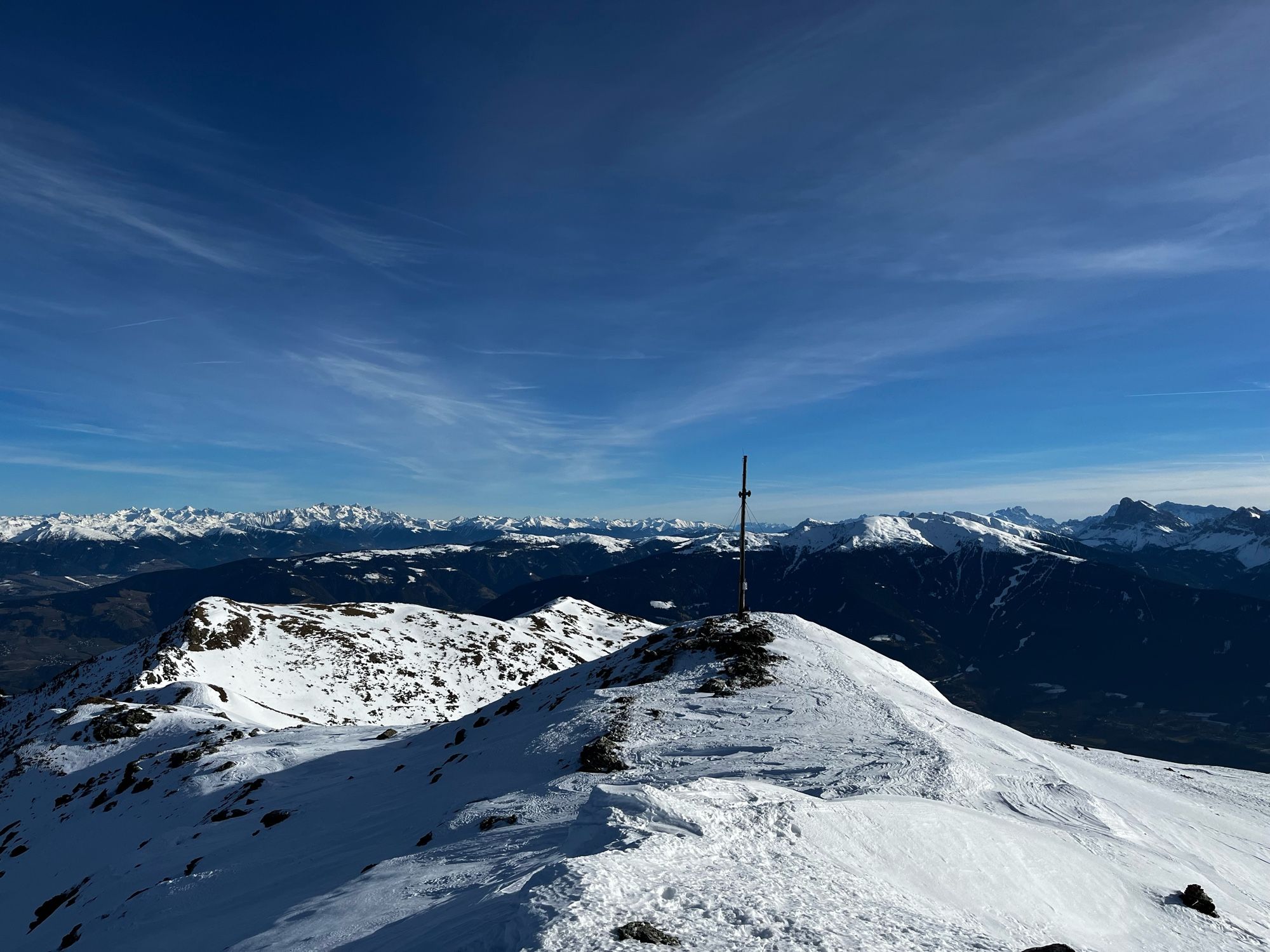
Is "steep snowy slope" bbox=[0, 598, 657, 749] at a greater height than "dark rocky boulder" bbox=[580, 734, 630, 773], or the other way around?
"dark rocky boulder" bbox=[580, 734, 630, 773]

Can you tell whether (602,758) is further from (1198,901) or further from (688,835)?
(1198,901)

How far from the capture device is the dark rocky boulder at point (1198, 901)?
13484 mm

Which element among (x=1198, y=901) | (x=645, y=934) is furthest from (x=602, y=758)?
(x=1198, y=901)

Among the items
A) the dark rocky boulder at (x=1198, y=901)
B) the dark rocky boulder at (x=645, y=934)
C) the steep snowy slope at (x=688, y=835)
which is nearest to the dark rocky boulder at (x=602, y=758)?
the steep snowy slope at (x=688, y=835)

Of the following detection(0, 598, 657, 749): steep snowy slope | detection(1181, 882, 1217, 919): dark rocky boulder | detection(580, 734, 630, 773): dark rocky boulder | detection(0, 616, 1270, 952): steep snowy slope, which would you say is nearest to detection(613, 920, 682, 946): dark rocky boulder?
detection(0, 616, 1270, 952): steep snowy slope

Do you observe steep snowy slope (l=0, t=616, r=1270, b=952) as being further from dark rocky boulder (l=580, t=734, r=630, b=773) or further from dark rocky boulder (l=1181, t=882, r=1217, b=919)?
dark rocky boulder (l=1181, t=882, r=1217, b=919)

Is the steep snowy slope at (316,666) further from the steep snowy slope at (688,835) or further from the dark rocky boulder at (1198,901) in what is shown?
the dark rocky boulder at (1198,901)

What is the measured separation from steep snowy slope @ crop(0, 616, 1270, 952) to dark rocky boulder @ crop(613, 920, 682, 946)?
0.18 meters

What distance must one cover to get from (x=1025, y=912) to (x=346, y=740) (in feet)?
146

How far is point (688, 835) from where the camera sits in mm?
11680

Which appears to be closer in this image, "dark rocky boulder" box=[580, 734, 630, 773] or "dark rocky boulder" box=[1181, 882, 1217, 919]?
"dark rocky boulder" box=[1181, 882, 1217, 919]

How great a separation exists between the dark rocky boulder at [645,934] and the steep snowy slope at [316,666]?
70961mm

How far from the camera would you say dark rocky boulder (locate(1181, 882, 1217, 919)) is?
531 inches

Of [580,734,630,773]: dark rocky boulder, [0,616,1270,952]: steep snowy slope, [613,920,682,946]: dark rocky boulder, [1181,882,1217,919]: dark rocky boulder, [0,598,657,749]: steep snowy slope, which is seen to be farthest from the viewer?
[0,598,657,749]: steep snowy slope
